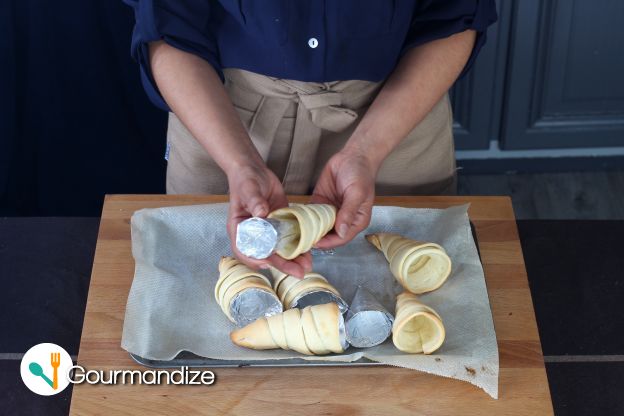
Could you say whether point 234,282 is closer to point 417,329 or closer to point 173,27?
point 417,329

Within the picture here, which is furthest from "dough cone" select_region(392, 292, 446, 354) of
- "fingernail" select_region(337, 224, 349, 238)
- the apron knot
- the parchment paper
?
the apron knot

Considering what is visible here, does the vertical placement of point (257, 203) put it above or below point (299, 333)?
above

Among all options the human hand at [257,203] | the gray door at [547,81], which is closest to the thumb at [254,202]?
the human hand at [257,203]

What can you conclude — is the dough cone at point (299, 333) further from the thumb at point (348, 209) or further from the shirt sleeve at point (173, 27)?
the shirt sleeve at point (173, 27)

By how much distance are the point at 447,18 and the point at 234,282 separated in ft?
1.64

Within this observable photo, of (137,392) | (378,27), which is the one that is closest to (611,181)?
(378,27)

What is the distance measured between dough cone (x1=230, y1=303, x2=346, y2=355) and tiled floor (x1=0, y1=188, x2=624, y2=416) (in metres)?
0.25

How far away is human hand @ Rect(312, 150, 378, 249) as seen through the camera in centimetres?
110

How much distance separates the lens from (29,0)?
1.79 m

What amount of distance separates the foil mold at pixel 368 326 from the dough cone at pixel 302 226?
106mm

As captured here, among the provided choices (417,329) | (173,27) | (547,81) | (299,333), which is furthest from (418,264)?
(547,81)

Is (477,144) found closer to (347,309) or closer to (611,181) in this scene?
(611,181)

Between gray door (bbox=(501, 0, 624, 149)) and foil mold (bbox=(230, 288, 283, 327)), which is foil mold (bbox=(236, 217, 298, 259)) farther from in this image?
gray door (bbox=(501, 0, 624, 149))

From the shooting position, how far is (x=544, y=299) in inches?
46.6
